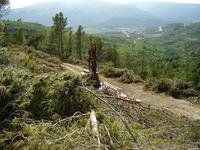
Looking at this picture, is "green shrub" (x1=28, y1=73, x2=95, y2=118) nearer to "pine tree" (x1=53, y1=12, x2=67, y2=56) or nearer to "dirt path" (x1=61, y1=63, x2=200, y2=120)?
"dirt path" (x1=61, y1=63, x2=200, y2=120)

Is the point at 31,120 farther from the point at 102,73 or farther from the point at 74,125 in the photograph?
the point at 102,73

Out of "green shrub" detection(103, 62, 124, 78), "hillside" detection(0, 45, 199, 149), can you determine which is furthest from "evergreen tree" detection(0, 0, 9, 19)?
"hillside" detection(0, 45, 199, 149)

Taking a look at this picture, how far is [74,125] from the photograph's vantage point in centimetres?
699

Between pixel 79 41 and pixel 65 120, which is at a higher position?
pixel 65 120

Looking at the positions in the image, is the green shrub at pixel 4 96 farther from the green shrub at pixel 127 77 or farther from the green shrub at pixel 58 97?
the green shrub at pixel 127 77

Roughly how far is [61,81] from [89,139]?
7.47 ft

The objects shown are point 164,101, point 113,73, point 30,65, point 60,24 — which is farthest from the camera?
point 60,24

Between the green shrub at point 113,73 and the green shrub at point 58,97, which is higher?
the green shrub at point 58,97

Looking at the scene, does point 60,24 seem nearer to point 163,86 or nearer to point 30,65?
point 163,86

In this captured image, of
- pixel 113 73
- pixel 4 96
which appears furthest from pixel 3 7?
pixel 4 96

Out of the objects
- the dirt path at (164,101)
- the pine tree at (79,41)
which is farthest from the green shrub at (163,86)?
the pine tree at (79,41)

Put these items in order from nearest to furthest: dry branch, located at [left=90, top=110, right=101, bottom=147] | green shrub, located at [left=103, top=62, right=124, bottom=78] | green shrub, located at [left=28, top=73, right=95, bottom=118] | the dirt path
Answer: dry branch, located at [left=90, top=110, right=101, bottom=147]
green shrub, located at [left=28, top=73, right=95, bottom=118]
the dirt path
green shrub, located at [left=103, top=62, right=124, bottom=78]

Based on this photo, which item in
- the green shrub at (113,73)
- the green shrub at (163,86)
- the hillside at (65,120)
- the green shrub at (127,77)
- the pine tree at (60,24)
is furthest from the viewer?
the pine tree at (60,24)

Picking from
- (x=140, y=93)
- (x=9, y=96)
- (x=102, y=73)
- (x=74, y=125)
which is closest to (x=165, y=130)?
(x=74, y=125)
